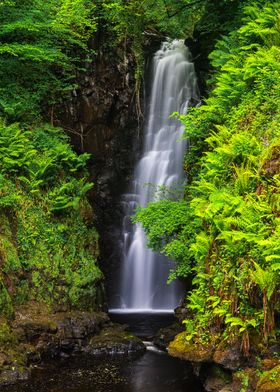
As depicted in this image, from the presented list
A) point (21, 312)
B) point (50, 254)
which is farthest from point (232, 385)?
point (50, 254)

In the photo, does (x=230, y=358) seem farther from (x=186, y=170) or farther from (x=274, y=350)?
(x=186, y=170)

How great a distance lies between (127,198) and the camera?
65.4 ft

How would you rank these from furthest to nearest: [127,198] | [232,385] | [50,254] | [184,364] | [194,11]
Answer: [127,198], [194,11], [50,254], [184,364], [232,385]

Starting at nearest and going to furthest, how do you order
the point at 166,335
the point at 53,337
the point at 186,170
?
the point at 53,337, the point at 166,335, the point at 186,170

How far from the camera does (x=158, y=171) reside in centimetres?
1953

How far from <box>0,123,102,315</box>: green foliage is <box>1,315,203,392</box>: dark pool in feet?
7.29

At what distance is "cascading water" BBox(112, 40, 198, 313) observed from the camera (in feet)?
59.1

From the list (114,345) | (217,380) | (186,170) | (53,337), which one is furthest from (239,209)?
(53,337)

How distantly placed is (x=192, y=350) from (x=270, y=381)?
6.11 feet

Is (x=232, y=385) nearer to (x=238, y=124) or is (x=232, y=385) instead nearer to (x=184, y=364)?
(x=184, y=364)

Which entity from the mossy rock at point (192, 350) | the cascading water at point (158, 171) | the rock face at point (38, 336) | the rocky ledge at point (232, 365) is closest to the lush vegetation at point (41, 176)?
the rock face at point (38, 336)

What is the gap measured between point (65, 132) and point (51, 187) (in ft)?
13.0

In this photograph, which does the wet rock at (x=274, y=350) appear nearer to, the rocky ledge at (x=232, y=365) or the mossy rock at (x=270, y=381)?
the rocky ledge at (x=232, y=365)

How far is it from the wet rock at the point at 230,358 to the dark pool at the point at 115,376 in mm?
2233
